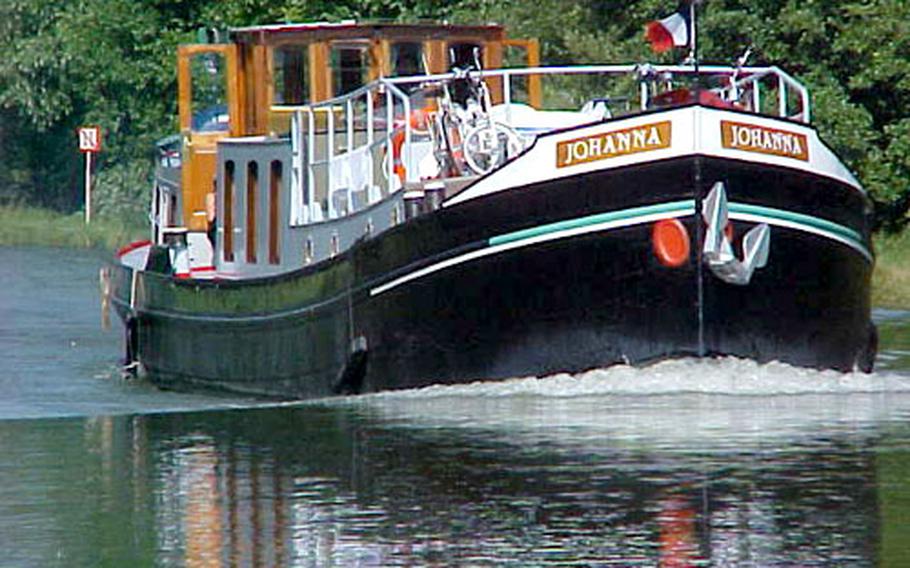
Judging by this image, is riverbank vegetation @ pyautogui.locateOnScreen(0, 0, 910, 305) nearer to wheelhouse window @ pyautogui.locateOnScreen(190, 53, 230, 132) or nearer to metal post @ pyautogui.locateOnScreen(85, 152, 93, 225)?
metal post @ pyautogui.locateOnScreen(85, 152, 93, 225)

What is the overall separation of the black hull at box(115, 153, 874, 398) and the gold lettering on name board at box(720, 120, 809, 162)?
5.2 inches

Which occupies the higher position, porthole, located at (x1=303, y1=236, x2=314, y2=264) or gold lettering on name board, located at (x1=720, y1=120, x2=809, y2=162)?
gold lettering on name board, located at (x1=720, y1=120, x2=809, y2=162)

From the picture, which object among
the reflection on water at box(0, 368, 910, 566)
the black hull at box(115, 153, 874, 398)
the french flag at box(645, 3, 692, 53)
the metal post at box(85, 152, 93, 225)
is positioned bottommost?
the reflection on water at box(0, 368, 910, 566)

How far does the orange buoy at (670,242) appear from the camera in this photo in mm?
17641

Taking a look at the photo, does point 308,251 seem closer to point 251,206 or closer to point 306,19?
point 251,206

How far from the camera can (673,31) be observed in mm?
18672

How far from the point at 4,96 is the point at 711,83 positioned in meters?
28.5

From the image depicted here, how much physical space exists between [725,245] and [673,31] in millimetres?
1825

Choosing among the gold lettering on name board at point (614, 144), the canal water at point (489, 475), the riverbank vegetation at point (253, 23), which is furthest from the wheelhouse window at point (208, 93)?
the riverbank vegetation at point (253, 23)

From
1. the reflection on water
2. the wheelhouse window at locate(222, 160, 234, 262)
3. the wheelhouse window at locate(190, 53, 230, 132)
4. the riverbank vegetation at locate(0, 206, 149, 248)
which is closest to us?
the reflection on water

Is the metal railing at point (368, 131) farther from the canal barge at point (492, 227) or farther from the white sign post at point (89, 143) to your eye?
the white sign post at point (89, 143)

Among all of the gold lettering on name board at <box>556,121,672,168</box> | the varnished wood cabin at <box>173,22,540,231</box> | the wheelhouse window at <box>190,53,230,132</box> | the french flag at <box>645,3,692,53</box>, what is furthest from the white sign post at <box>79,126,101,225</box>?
the gold lettering on name board at <box>556,121,672,168</box>

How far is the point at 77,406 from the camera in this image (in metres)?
20.7

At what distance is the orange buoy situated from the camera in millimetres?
17641
